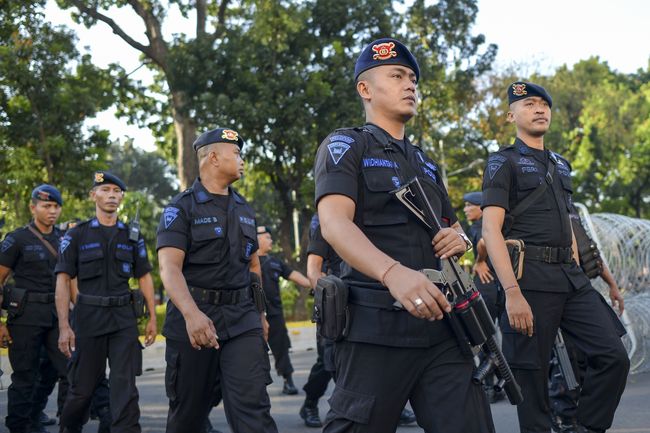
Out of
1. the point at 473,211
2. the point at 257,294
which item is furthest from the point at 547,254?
the point at 473,211

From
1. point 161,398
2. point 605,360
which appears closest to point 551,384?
point 605,360

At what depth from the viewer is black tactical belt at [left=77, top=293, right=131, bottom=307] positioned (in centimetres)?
658

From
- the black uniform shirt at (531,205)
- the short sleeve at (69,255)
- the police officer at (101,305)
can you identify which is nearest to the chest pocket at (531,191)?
the black uniform shirt at (531,205)

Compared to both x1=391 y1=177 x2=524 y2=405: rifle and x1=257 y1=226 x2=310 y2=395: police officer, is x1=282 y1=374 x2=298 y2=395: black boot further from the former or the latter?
x1=391 y1=177 x2=524 y2=405: rifle

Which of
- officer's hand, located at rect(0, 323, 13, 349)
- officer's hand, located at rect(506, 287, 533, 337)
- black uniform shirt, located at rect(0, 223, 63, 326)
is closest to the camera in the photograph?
officer's hand, located at rect(506, 287, 533, 337)

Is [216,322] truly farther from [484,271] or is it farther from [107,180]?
[484,271]

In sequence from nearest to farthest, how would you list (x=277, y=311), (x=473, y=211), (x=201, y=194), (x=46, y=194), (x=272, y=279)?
(x=201, y=194), (x=46, y=194), (x=473, y=211), (x=277, y=311), (x=272, y=279)

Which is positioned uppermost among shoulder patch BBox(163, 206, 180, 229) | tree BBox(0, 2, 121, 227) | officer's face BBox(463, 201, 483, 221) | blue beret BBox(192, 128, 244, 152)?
tree BBox(0, 2, 121, 227)

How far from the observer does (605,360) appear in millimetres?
4930

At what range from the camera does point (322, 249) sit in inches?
287

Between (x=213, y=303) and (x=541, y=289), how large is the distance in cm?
198

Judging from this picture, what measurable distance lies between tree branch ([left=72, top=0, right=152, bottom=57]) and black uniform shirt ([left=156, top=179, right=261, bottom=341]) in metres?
18.7

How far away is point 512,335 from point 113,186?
356 centimetres

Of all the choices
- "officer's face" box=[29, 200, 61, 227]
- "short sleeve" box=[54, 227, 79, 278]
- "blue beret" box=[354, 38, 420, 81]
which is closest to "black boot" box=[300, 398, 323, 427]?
"short sleeve" box=[54, 227, 79, 278]
